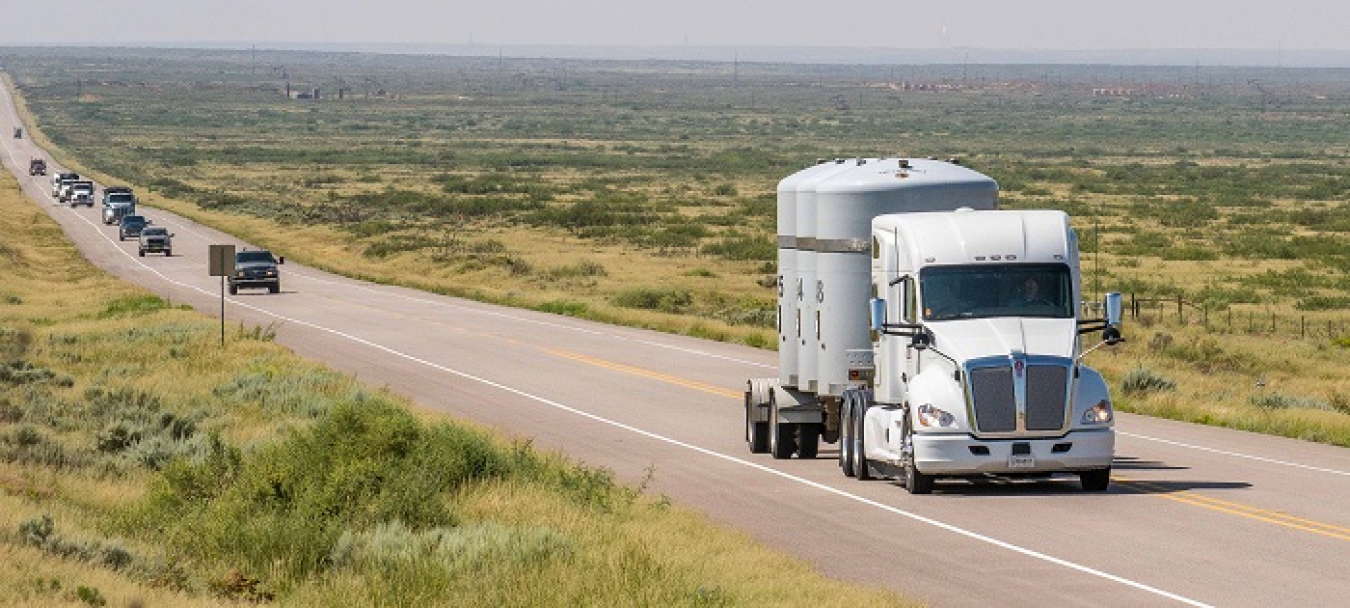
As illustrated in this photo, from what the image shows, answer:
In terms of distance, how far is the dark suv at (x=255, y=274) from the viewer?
68875 mm

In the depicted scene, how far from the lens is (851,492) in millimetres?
23922

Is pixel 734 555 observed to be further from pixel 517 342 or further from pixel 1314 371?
pixel 517 342

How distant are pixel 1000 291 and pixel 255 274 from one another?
4933 cm

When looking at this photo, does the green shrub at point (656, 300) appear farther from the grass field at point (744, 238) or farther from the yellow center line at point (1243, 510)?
the yellow center line at point (1243, 510)

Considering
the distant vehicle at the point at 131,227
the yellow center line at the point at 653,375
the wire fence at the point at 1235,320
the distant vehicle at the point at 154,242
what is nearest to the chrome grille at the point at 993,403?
the yellow center line at the point at 653,375

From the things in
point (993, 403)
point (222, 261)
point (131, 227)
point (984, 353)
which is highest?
point (984, 353)

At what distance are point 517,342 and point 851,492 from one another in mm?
26404

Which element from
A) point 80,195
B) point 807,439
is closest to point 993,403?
point 807,439

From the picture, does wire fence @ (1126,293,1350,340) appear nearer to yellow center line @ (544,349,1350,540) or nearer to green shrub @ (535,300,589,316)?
green shrub @ (535,300,589,316)

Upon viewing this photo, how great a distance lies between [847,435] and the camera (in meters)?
25.3

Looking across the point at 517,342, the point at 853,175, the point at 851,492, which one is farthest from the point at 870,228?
the point at 517,342

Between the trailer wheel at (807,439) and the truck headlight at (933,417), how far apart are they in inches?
212

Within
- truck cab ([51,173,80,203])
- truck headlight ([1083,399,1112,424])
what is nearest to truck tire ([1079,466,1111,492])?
truck headlight ([1083,399,1112,424])

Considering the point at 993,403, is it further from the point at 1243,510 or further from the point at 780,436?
the point at 780,436
